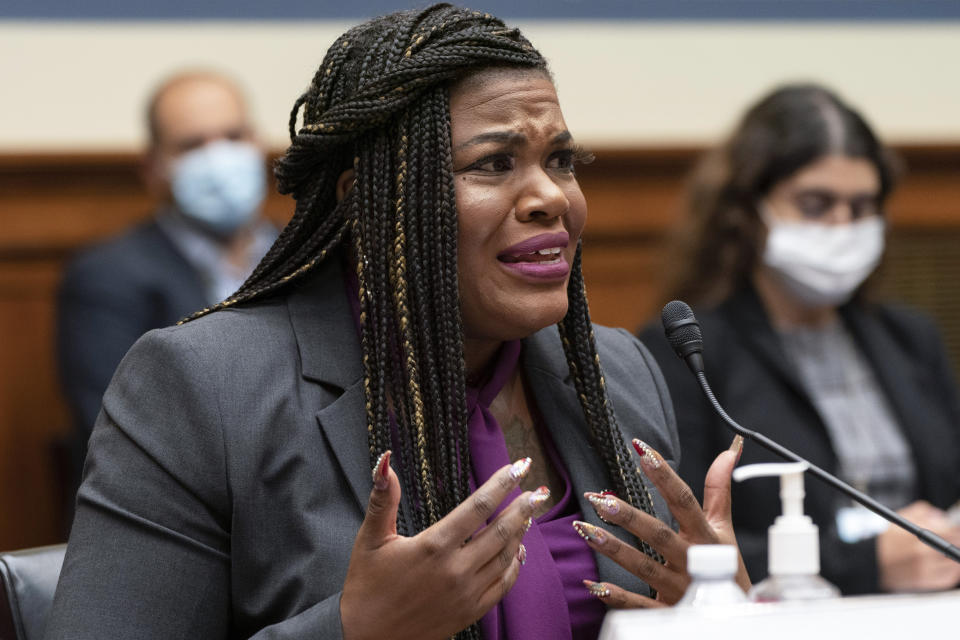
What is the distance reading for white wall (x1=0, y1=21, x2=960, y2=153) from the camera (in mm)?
3775

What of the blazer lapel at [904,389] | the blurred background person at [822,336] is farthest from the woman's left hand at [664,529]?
the blazer lapel at [904,389]

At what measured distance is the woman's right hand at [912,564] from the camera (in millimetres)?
2742

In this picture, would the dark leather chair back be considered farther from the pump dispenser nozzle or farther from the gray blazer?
the pump dispenser nozzle

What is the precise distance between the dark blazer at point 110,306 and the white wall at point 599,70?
514 mm

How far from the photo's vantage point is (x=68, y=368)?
3.44 meters

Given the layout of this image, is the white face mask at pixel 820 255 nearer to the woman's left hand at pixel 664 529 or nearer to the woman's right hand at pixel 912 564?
the woman's right hand at pixel 912 564

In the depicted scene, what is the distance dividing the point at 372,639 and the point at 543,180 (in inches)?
24.2

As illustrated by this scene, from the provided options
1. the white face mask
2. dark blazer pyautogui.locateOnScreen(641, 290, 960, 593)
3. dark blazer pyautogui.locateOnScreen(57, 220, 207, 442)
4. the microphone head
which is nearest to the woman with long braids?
the microphone head

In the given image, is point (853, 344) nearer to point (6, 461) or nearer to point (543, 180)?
point (543, 180)

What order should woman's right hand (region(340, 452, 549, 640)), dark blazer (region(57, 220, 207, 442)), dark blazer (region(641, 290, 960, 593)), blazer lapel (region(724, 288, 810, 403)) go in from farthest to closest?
dark blazer (region(57, 220, 207, 442)) < blazer lapel (region(724, 288, 810, 403)) < dark blazer (region(641, 290, 960, 593)) < woman's right hand (region(340, 452, 549, 640))

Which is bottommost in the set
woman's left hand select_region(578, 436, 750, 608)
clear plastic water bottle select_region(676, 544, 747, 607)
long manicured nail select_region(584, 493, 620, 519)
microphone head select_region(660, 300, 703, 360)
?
woman's left hand select_region(578, 436, 750, 608)

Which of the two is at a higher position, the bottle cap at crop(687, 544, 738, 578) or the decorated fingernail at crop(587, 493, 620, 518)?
the bottle cap at crop(687, 544, 738, 578)

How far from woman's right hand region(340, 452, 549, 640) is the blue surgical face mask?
7.81 ft

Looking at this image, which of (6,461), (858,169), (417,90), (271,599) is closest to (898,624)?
(271,599)
